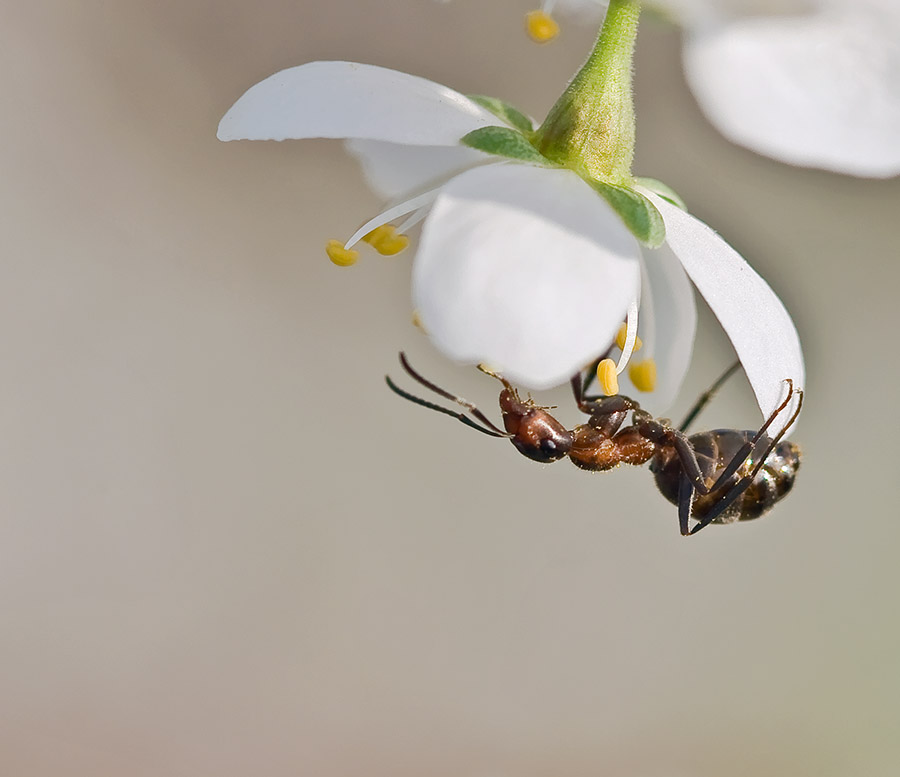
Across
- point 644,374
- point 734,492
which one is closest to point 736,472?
point 734,492

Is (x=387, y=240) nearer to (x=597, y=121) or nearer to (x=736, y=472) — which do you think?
(x=597, y=121)

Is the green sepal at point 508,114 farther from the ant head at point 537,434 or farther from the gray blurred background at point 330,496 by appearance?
the gray blurred background at point 330,496

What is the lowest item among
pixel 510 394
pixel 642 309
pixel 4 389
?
pixel 4 389

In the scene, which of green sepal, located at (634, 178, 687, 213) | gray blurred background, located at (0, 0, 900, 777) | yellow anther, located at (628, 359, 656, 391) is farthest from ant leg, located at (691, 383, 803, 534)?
gray blurred background, located at (0, 0, 900, 777)

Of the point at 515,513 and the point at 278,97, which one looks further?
the point at 515,513

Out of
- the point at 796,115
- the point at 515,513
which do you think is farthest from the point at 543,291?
the point at 515,513

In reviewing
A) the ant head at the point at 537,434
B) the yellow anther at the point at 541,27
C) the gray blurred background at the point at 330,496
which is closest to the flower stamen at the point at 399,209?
the yellow anther at the point at 541,27

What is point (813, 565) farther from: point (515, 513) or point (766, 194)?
point (766, 194)
